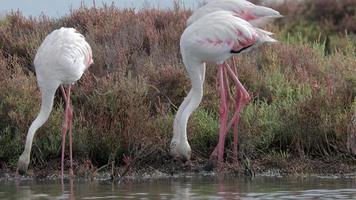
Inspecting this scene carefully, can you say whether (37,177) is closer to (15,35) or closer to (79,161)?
(79,161)

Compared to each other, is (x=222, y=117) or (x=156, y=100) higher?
(x=156, y=100)

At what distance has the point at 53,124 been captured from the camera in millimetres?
12000

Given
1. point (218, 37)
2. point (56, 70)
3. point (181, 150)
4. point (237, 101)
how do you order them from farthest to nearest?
1. point (237, 101)
2. point (56, 70)
3. point (218, 37)
4. point (181, 150)

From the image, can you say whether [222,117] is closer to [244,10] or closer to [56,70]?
[244,10]

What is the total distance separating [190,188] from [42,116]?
2253mm

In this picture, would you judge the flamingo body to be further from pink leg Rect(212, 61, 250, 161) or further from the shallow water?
the shallow water

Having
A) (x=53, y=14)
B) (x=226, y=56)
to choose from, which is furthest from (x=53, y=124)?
(x=53, y=14)

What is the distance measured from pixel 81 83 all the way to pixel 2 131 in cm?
153

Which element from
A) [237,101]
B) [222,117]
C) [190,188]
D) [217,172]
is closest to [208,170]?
[217,172]

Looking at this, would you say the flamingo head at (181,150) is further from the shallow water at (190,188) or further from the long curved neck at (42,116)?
the long curved neck at (42,116)

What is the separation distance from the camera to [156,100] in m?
12.7

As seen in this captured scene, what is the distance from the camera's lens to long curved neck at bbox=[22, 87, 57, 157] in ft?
35.3

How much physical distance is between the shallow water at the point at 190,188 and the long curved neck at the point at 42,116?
439mm

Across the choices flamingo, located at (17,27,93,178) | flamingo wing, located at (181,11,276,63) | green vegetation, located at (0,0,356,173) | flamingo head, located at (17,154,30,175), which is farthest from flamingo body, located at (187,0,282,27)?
flamingo head, located at (17,154,30,175)
